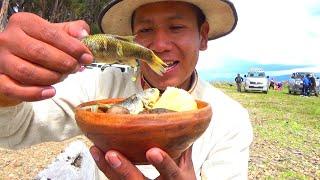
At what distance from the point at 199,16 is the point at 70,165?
1708 millimetres

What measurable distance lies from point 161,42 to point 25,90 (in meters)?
1.37

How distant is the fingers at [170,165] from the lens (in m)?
2.03

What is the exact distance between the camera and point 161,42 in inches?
125

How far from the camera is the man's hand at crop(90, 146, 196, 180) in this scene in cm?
204

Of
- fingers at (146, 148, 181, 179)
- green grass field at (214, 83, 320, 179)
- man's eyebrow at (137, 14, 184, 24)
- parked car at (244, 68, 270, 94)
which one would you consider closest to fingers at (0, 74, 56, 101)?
fingers at (146, 148, 181, 179)

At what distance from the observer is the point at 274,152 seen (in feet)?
38.2

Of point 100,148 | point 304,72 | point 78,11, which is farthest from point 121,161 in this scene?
point 304,72

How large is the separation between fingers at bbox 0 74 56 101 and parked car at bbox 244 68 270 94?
34.8 m

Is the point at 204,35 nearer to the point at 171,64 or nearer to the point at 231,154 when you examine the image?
the point at 171,64

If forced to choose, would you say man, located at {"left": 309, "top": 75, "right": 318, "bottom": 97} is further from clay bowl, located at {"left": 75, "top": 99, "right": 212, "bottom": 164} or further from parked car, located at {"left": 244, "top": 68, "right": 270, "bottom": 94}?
clay bowl, located at {"left": 75, "top": 99, "right": 212, "bottom": 164}

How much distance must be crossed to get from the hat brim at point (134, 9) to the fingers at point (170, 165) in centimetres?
130

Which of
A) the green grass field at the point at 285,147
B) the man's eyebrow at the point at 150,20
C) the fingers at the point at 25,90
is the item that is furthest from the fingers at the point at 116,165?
the green grass field at the point at 285,147

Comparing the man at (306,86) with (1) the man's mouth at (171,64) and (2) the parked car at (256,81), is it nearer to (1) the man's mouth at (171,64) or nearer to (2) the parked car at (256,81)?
(2) the parked car at (256,81)

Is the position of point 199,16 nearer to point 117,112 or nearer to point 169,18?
point 169,18
